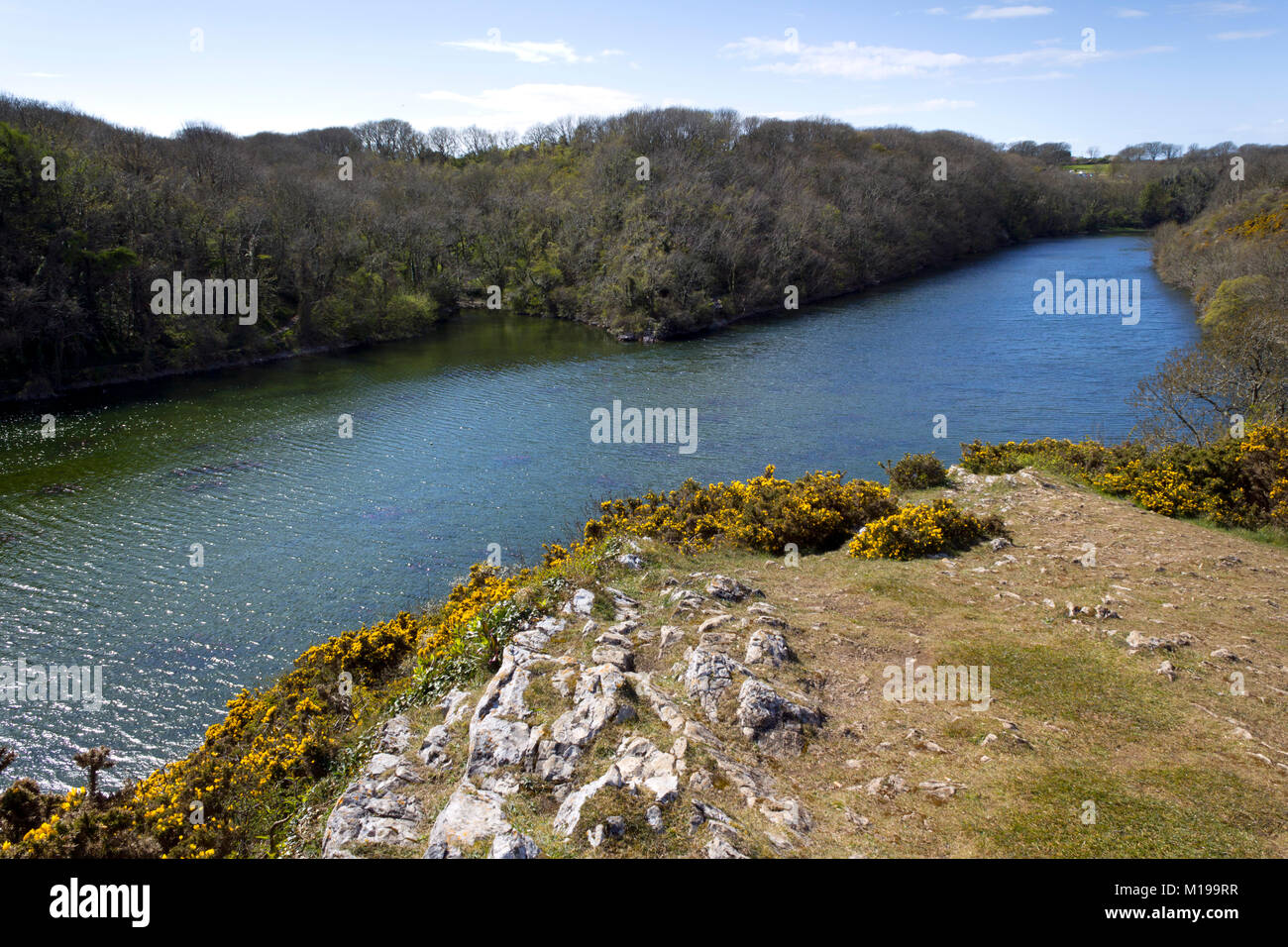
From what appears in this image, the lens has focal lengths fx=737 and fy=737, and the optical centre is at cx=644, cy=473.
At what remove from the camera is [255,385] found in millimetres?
47062

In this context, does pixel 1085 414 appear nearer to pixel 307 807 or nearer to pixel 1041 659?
pixel 1041 659

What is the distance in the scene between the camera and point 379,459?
32.8 meters

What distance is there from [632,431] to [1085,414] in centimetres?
2197

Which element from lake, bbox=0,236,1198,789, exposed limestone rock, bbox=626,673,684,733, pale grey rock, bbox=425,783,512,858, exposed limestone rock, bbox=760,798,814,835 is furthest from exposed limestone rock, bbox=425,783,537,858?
lake, bbox=0,236,1198,789

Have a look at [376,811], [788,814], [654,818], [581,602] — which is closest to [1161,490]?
[581,602]

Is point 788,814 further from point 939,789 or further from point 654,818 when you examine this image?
point 939,789

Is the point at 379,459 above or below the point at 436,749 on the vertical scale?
above

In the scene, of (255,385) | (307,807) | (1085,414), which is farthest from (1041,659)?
(255,385)

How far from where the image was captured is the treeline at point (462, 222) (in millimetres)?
44281

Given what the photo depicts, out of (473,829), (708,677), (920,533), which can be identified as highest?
(920,533)

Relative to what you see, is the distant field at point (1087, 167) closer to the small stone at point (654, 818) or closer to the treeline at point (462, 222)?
the treeline at point (462, 222)

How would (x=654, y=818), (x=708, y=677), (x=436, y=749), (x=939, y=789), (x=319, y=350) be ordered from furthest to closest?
(x=319, y=350)
(x=708, y=677)
(x=436, y=749)
(x=939, y=789)
(x=654, y=818)

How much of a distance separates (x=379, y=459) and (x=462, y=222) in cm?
5695

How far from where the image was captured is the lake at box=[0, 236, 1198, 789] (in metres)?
18.5
